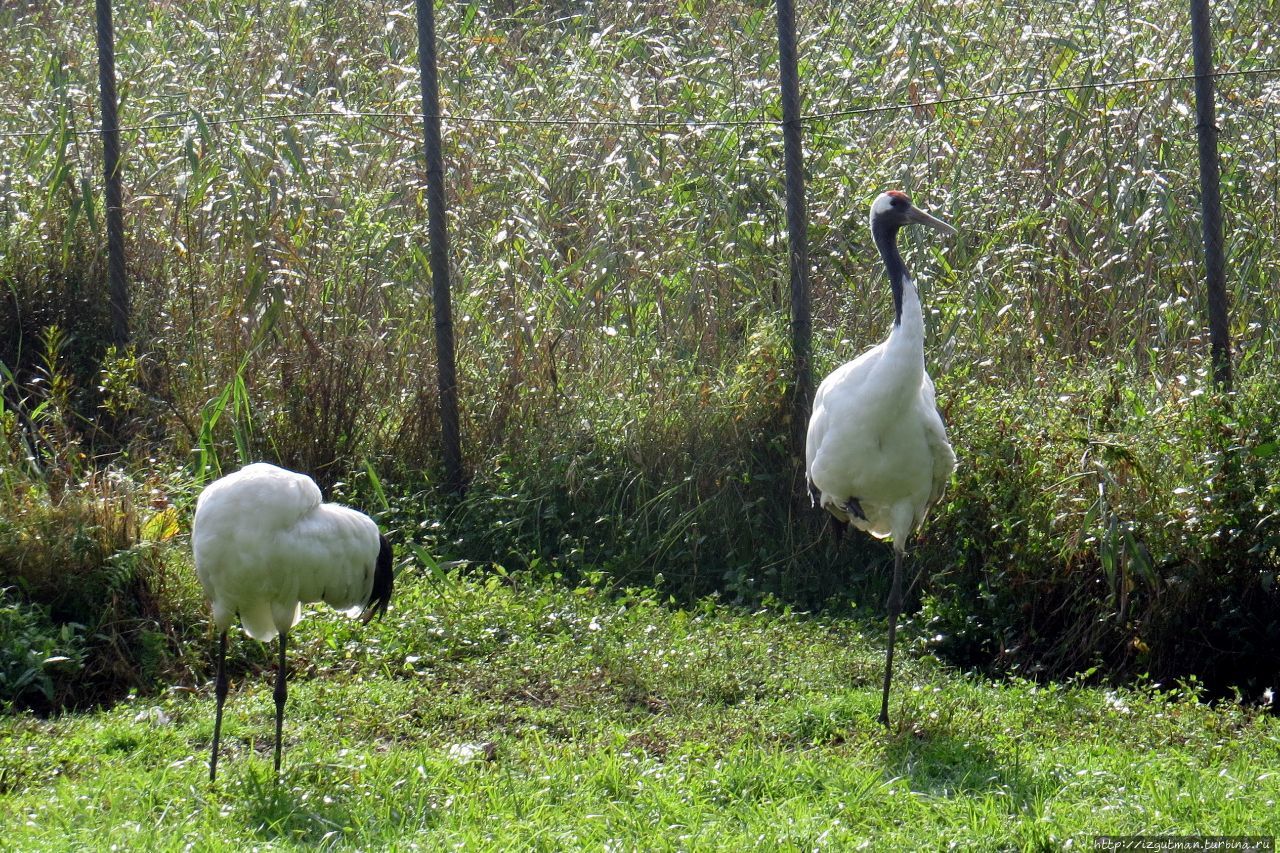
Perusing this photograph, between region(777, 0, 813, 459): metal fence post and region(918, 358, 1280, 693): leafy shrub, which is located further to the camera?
region(777, 0, 813, 459): metal fence post

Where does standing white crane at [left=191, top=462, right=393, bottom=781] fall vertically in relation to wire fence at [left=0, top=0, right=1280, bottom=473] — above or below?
below

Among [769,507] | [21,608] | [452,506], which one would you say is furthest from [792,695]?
[21,608]

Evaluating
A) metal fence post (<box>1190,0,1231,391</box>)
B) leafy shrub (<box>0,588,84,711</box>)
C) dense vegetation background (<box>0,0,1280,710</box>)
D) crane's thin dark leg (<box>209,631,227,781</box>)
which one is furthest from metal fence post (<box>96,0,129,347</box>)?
metal fence post (<box>1190,0,1231,391</box>)

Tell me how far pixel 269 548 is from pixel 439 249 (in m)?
3.04

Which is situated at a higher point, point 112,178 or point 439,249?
point 112,178

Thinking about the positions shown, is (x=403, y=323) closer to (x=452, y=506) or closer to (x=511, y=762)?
(x=452, y=506)

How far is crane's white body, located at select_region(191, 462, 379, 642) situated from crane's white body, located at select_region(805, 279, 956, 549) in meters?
1.94

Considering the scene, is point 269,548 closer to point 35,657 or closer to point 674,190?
point 35,657

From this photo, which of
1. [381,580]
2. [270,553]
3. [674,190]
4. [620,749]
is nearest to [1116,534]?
[620,749]

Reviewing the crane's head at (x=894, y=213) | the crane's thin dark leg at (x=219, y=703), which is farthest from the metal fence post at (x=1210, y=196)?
the crane's thin dark leg at (x=219, y=703)

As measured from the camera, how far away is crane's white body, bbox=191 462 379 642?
197 inches

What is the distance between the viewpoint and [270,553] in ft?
16.5

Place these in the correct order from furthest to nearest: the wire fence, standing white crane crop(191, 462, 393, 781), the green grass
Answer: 1. the wire fence
2. standing white crane crop(191, 462, 393, 781)
3. the green grass

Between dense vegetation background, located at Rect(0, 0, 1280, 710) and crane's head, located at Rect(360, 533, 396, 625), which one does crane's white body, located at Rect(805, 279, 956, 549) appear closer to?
dense vegetation background, located at Rect(0, 0, 1280, 710)
